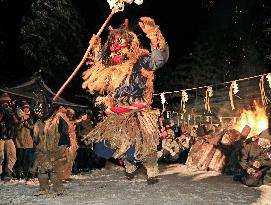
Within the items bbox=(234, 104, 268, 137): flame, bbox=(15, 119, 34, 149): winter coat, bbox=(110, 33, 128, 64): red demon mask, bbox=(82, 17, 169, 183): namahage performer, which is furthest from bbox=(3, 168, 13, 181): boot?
bbox=(234, 104, 268, 137): flame

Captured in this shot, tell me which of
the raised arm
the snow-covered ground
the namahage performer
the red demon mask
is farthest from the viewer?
the red demon mask

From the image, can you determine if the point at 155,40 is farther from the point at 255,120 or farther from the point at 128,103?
the point at 255,120

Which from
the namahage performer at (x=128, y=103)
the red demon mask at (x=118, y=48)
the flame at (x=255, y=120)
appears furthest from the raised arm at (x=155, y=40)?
the flame at (x=255, y=120)

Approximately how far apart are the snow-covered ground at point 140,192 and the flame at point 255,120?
398 centimetres

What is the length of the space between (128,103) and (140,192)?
145 centimetres

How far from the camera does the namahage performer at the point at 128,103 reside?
6090 millimetres

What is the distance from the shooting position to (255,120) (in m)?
11.5

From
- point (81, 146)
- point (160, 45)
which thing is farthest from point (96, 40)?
point (81, 146)

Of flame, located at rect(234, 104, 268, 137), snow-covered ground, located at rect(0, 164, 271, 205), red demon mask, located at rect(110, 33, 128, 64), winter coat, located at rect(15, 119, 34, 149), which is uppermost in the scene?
red demon mask, located at rect(110, 33, 128, 64)

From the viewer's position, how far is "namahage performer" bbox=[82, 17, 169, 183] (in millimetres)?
6090

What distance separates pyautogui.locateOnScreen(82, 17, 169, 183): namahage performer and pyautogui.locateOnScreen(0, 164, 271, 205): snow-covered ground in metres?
0.48

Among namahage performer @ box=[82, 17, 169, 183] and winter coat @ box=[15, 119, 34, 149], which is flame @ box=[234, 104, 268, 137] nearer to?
namahage performer @ box=[82, 17, 169, 183]

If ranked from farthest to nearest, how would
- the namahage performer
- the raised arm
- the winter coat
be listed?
1. the winter coat
2. the namahage performer
3. the raised arm

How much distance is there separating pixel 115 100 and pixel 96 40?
1.18 metres
